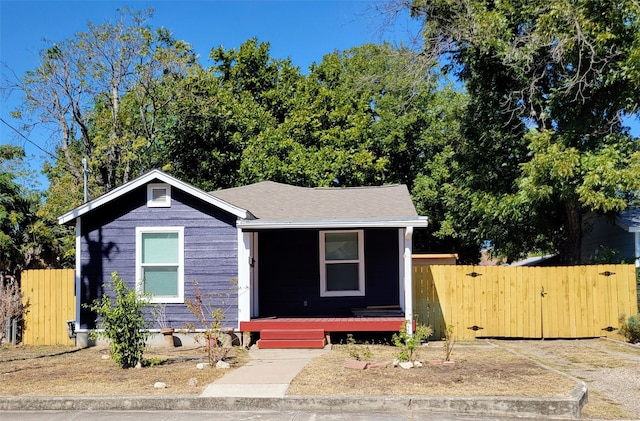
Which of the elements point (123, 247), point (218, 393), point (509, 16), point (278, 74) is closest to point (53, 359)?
point (123, 247)

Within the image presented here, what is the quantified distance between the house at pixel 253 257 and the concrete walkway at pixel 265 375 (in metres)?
0.75

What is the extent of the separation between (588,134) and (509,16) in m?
3.95

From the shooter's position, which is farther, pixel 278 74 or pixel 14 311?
pixel 278 74

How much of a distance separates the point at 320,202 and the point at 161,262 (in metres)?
4.05

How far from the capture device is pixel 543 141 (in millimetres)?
16219

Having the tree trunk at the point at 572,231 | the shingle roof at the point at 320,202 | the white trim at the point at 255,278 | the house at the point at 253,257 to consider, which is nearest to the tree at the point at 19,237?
the house at the point at 253,257

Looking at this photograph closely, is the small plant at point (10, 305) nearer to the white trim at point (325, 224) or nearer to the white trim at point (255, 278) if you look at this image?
the white trim at point (255, 278)

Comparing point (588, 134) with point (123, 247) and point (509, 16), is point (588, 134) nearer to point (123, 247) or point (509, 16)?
point (509, 16)

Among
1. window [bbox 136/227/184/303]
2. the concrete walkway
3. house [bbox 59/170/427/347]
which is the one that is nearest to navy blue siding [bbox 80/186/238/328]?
house [bbox 59/170/427/347]

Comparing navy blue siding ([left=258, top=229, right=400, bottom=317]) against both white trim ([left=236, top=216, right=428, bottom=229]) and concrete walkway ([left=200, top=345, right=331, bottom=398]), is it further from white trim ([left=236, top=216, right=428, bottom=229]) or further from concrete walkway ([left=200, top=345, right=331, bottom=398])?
concrete walkway ([left=200, top=345, right=331, bottom=398])

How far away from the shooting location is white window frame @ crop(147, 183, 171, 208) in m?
13.0

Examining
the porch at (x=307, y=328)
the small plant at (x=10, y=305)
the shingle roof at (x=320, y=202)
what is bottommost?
the porch at (x=307, y=328)

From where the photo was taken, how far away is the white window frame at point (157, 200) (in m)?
13.0

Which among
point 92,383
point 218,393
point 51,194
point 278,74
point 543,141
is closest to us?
point 218,393
